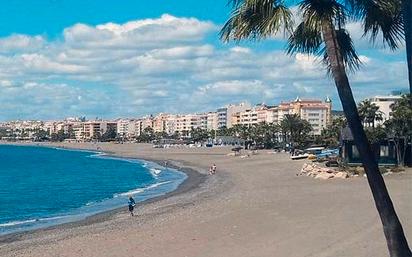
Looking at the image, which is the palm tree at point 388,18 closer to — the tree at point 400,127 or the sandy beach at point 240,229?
the sandy beach at point 240,229

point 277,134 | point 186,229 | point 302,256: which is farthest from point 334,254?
point 277,134

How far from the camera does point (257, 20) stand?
6.19 meters

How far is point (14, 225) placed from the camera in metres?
31.6

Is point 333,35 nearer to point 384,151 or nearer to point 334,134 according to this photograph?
point 384,151

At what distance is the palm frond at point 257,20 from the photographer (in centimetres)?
602

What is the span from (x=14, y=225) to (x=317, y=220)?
17.1 meters

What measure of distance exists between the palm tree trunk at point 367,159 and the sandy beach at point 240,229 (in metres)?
7.69

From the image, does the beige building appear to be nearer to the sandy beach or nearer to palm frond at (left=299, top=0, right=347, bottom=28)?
the sandy beach

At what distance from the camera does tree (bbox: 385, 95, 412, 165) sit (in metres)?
44.8

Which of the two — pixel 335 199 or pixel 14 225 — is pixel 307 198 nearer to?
pixel 335 199

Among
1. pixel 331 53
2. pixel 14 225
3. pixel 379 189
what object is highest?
pixel 331 53

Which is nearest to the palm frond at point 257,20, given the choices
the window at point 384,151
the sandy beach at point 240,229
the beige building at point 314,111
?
Result: the sandy beach at point 240,229

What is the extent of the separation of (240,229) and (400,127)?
92.7 ft

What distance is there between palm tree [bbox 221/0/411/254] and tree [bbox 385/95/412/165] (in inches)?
1533
